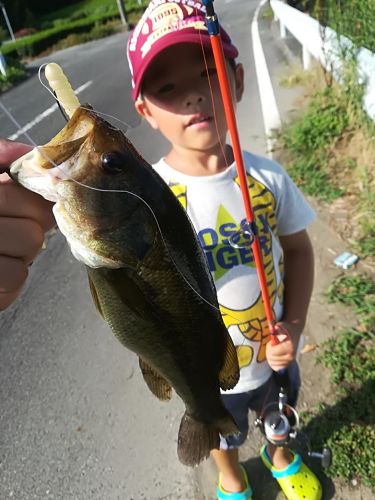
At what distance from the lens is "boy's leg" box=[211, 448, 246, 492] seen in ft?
7.14

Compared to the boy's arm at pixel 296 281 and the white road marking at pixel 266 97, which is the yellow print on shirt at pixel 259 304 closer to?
the boy's arm at pixel 296 281

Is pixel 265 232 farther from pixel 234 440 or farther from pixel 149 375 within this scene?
pixel 234 440

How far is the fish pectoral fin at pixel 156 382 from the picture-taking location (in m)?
1.42

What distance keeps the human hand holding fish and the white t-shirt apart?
626 mm

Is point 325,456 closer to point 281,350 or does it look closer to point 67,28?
point 281,350

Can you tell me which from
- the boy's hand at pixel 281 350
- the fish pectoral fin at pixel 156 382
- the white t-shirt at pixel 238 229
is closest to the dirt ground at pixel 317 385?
the white t-shirt at pixel 238 229

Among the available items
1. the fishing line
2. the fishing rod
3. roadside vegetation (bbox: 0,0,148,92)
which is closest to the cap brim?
the fishing rod

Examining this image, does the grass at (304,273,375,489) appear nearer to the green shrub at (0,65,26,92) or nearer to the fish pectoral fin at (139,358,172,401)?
the fish pectoral fin at (139,358,172,401)

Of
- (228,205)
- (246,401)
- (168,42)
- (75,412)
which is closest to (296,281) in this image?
(228,205)

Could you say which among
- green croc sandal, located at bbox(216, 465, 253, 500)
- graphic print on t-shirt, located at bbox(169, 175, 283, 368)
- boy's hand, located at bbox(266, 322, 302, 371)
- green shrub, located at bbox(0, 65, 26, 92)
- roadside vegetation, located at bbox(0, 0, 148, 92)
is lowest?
roadside vegetation, located at bbox(0, 0, 148, 92)

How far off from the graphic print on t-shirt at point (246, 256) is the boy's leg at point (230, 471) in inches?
20.0

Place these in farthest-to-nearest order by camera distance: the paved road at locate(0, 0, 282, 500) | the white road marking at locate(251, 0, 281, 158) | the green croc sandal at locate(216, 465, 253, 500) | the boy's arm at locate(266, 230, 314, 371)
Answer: the white road marking at locate(251, 0, 281, 158) < the paved road at locate(0, 0, 282, 500) < the green croc sandal at locate(216, 465, 253, 500) < the boy's arm at locate(266, 230, 314, 371)

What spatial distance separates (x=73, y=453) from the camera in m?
2.64

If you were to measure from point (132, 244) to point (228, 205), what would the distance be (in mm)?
955
